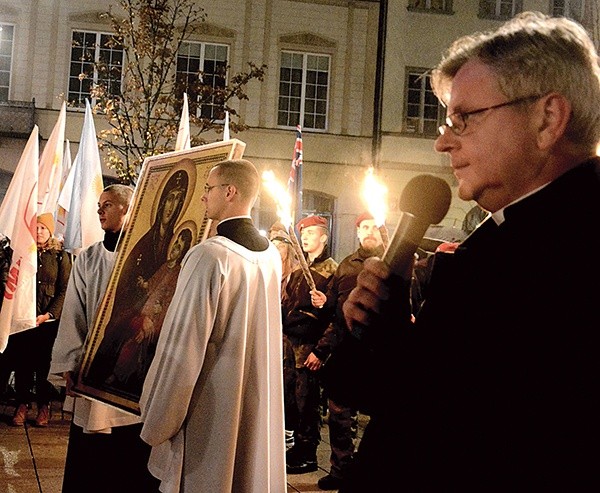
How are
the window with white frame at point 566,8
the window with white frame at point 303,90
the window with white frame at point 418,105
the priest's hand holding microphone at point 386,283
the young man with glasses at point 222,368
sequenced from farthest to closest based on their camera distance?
the window with white frame at point 566,8
the window with white frame at point 418,105
the window with white frame at point 303,90
the young man with glasses at point 222,368
the priest's hand holding microphone at point 386,283

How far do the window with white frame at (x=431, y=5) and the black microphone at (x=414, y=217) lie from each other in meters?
21.7

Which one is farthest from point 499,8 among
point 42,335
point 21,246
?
point 21,246

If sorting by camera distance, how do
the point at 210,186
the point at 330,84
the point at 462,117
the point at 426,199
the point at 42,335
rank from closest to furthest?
1. the point at 462,117
2. the point at 426,199
3. the point at 210,186
4. the point at 42,335
5. the point at 330,84

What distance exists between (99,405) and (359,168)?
1788 centimetres

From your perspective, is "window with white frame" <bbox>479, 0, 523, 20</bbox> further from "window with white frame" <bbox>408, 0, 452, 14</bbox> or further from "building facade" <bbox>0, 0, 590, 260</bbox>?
"window with white frame" <bbox>408, 0, 452, 14</bbox>

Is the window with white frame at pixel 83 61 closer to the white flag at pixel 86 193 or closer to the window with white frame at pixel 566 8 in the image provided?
the white flag at pixel 86 193

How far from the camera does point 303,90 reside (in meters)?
22.1

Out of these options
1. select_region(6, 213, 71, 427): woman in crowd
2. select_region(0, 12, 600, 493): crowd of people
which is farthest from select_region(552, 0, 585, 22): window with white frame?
select_region(0, 12, 600, 493): crowd of people

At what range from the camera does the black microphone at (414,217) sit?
169cm

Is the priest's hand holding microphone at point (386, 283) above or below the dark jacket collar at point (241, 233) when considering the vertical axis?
below

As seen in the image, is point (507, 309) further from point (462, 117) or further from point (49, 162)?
point (49, 162)

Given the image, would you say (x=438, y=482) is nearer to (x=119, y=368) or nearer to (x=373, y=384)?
(x=373, y=384)

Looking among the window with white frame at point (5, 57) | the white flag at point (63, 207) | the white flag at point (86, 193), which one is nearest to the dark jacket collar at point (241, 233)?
the white flag at point (86, 193)

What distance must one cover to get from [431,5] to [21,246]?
18.4 meters
